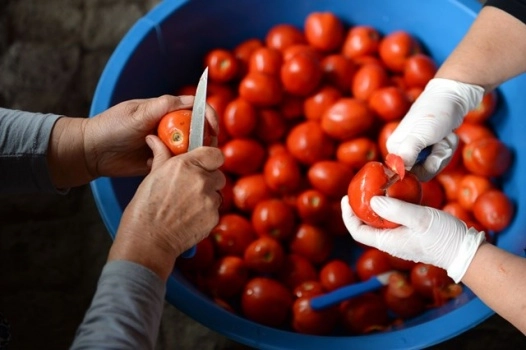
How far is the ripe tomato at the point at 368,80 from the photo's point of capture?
1.44 m

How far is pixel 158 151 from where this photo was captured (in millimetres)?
976

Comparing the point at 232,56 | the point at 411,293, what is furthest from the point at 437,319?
the point at 232,56

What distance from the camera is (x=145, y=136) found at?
1.07m

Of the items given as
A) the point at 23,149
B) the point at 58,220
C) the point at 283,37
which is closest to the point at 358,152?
the point at 283,37

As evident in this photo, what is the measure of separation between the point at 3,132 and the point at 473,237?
0.83m

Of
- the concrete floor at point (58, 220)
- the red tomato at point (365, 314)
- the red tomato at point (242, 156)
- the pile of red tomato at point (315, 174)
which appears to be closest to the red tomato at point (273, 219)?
the pile of red tomato at point (315, 174)

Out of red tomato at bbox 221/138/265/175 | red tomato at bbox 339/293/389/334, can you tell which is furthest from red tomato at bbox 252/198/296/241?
red tomato at bbox 339/293/389/334

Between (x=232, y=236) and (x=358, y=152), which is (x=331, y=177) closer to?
(x=358, y=152)

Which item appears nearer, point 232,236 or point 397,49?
point 232,236

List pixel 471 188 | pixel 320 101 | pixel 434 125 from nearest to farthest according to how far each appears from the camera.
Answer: pixel 434 125 < pixel 471 188 < pixel 320 101

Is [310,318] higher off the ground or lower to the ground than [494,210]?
lower

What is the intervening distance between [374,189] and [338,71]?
0.64 meters

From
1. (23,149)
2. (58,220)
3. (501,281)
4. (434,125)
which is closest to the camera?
(501,281)

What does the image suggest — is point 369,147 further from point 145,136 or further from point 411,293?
point 145,136
